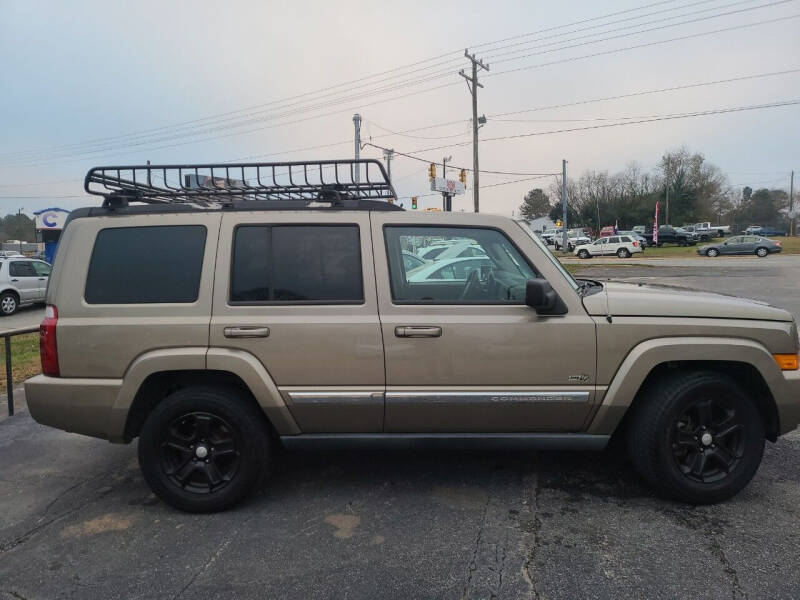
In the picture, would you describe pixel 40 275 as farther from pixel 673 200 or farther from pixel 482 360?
pixel 673 200

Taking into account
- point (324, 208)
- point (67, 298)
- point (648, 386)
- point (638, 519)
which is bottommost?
point (638, 519)

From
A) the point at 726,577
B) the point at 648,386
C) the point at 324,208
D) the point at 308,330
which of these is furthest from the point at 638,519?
the point at 324,208

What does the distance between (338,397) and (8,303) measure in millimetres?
15862

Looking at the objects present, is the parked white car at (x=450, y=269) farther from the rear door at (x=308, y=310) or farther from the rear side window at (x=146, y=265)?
the rear side window at (x=146, y=265)

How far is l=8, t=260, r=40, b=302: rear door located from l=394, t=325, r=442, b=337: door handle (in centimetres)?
1632

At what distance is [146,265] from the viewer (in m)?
3.29

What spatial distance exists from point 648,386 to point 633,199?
90.8m

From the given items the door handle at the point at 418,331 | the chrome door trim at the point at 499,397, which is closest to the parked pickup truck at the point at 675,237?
the chrome door trim at the point at 499,397

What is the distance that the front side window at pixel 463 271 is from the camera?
325 centimetres

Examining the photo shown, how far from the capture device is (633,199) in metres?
85.2

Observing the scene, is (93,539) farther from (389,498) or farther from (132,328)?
(389,498)

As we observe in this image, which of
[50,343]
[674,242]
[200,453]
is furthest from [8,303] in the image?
[674,242]

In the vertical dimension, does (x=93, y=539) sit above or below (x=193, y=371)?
below

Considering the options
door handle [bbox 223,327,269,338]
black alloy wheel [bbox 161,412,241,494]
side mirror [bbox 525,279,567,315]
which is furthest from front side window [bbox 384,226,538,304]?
black alloy wheel [bbox 161,412,241,494]
